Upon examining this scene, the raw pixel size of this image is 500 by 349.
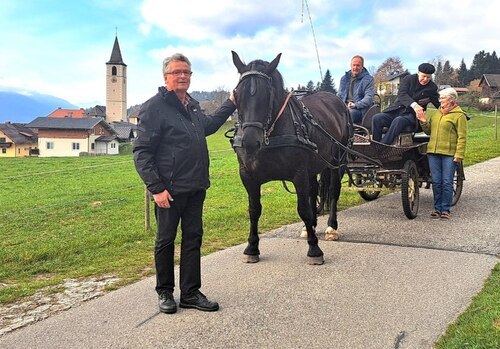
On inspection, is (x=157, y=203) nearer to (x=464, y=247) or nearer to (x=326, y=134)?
(x=326, y=134)

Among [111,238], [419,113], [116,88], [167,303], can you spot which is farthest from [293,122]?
[116,88]

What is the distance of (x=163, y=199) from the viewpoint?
3809mm

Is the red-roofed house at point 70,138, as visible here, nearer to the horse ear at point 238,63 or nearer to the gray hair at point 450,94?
the gray hair at point 450,94

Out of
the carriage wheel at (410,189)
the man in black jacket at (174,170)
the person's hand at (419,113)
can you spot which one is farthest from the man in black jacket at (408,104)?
the man in black jacket at (174,170)

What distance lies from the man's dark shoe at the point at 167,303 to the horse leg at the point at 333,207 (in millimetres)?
3091

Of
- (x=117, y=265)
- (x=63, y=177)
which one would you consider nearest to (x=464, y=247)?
(x=117, y=265)

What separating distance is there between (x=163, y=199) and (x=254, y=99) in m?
1.44

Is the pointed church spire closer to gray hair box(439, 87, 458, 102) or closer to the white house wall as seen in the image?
the white house wall

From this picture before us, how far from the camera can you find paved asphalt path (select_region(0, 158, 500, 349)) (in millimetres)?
3494

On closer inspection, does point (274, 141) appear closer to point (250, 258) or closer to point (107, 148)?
point (250, 258)

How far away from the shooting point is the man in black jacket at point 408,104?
26.2 feet

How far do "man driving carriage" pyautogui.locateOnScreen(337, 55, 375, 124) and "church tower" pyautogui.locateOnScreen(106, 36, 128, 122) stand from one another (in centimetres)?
12425

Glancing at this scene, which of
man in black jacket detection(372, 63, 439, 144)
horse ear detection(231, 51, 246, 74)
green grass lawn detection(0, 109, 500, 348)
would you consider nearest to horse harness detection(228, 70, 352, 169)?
horse ear detection(231, 51, 246, 74)

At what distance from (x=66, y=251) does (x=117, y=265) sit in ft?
4.98
